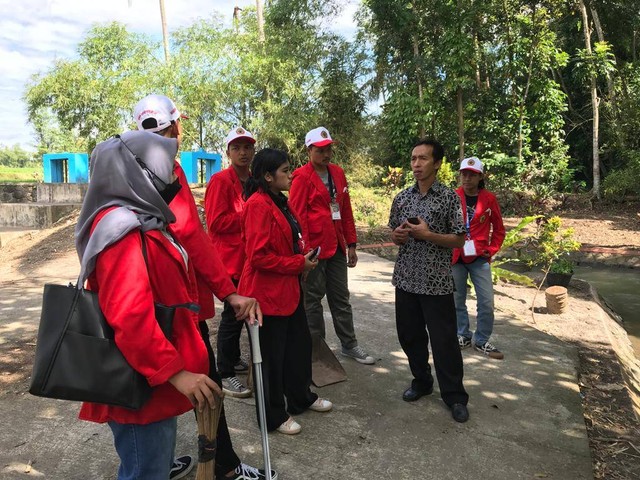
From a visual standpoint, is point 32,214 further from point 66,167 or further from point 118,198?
point 118,198

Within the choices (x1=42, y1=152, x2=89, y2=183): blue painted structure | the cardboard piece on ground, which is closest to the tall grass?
(x1=42, y1=152, x2=89, y2=183): blue painted structure

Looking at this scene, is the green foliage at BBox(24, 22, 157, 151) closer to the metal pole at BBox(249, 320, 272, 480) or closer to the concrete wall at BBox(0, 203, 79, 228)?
the concrete wall at BBox(0, 203, 79, 228)

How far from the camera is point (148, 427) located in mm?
1620

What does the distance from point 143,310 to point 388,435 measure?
7.09ft

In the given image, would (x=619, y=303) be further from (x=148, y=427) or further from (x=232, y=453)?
(x=148, y=427)

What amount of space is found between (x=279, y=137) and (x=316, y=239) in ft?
45.8

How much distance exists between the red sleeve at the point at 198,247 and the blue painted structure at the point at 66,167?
18.7 metres

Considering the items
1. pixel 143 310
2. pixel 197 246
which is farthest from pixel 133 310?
pixel 197 246

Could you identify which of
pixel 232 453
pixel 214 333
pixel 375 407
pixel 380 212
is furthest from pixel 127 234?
pixel 380 212

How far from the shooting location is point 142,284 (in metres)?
1.49

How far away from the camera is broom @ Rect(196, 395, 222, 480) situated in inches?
67.3

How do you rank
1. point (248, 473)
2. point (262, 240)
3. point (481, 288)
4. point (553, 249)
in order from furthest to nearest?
1. point (553, 249)
2. point (481, 288)
3. point (262, 240)
4. point (248, 473)

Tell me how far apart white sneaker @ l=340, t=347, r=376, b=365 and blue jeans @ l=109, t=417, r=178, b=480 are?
9.03 feet

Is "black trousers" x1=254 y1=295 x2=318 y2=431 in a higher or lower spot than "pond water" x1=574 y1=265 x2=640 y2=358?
higher
